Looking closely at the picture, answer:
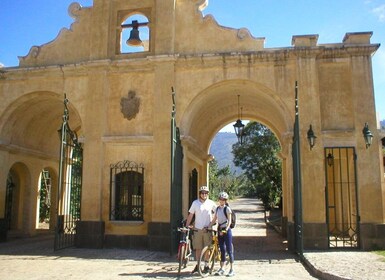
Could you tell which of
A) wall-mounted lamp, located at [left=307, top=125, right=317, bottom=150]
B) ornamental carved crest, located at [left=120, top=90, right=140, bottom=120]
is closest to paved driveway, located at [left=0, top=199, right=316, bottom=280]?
wall-mounted lamp, located at [left=307, top=125, right=317, bottom=150]

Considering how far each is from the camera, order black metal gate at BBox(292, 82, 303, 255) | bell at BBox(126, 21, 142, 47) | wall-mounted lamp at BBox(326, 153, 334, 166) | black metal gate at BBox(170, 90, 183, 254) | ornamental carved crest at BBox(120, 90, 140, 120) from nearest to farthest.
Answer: black metal gate at BBox(292, 82, 303, 255), black metal gate at BBox(170, 90, 183, 254), ornamental carved crest at BBox(120, 90, 140, 120), bell at BBox(126, 21, 142, 47), wall-mounted lamp at BBox(326, 153, 334, 166)

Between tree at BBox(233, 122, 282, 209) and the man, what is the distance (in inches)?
877

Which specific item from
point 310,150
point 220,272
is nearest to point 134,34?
point 310,150

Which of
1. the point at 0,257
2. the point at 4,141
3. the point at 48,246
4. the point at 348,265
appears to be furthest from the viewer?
the point at 4,141

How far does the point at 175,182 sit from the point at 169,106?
2705 millimetres

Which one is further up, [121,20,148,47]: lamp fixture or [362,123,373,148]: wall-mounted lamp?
[121,20,148,47]: lamp fixture

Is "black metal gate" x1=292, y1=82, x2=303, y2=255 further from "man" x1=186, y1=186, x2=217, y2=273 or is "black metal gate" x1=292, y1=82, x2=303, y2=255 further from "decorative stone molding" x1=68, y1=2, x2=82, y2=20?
"decorative stone molding" x1=68, y1=2, x2=82, y2=20

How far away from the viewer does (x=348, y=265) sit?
9.16 meters

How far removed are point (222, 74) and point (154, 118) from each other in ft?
8.42

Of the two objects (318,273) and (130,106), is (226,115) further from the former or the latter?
(318,273)

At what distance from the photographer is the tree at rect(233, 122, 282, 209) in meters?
31.2

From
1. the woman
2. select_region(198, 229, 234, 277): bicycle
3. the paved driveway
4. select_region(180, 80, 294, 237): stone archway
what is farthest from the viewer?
select_region(180, 80, 294, 237): stone archway

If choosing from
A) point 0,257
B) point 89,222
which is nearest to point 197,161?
point 89,222

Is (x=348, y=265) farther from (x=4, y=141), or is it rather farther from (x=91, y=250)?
(x=4, y=141)
